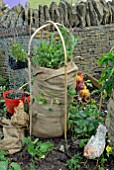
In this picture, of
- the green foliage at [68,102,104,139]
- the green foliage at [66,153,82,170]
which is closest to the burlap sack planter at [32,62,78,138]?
the green foliage at [68,102,104,139]

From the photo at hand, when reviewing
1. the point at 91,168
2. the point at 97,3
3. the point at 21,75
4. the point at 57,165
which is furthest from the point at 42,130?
the point at 97,3

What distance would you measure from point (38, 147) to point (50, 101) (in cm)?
46

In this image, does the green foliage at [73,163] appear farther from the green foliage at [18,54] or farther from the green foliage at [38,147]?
the green foliage at [18,54]

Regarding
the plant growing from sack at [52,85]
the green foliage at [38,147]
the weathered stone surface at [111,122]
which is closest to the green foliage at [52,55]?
the plant growing from sack at [52,85]

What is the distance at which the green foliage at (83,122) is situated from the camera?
9.75 ft

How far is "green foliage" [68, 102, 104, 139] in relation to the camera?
2973 millimetres

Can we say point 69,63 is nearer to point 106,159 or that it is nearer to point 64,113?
point 64,113

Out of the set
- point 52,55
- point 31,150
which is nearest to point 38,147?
point 31,150

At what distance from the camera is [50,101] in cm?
298

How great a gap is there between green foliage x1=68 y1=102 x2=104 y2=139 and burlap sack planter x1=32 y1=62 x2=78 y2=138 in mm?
110

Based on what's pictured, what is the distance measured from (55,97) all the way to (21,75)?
1601 mm

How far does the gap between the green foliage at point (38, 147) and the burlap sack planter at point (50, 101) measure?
0.56 feet

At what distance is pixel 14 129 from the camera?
3.10 metres

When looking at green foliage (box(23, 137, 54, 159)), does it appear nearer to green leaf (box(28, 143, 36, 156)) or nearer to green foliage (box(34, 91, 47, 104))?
green leaf (box(28, 143, 36, 156))
